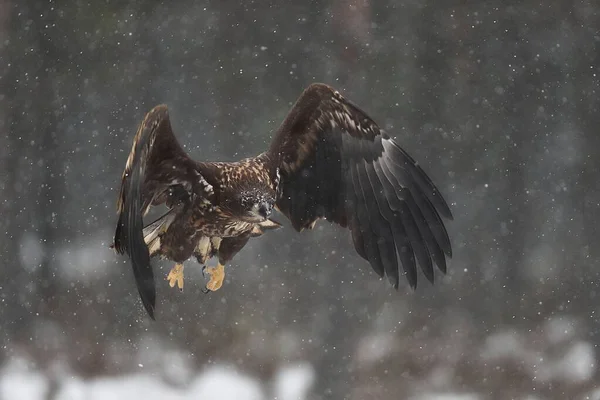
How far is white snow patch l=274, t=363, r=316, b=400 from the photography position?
491cm

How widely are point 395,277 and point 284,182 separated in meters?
0.45

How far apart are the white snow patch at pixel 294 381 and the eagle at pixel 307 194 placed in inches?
76.6

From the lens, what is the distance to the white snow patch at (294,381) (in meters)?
4.91

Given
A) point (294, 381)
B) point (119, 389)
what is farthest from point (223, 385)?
point (119, 389)

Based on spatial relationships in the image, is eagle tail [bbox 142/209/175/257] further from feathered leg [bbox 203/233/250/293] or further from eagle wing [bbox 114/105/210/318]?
feathered leg [bbox 203/233/250/293]

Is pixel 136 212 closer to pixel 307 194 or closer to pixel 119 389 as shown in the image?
pixel 307 194

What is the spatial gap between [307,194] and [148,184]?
581 mm

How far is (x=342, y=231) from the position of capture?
4922mm

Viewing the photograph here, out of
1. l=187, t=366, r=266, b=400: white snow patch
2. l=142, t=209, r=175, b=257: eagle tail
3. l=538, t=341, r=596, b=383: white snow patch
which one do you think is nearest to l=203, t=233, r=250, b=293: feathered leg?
l=142, t=209, r=175, b=257: eagle tail

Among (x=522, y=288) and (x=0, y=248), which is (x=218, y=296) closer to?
(x=0, y=248)

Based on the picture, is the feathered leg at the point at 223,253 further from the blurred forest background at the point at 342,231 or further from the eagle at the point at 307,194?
the blurred forest background at the point at 342,231

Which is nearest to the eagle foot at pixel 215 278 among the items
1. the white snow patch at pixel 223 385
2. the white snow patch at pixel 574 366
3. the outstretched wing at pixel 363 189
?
the outstretched wing at pixel 363 189

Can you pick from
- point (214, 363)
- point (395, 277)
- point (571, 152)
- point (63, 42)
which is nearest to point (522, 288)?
point (571, 152)

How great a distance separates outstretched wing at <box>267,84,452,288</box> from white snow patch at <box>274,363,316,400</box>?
198 cm
